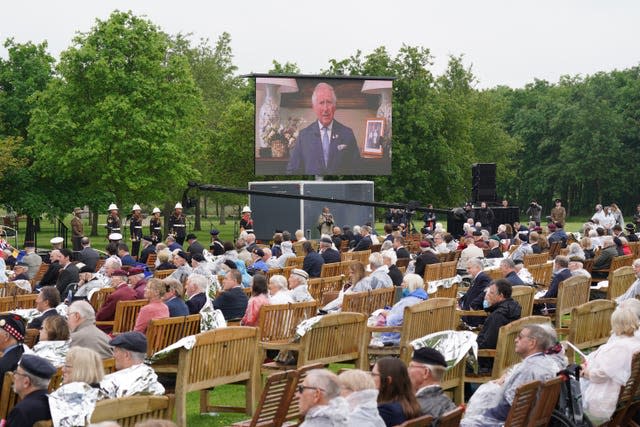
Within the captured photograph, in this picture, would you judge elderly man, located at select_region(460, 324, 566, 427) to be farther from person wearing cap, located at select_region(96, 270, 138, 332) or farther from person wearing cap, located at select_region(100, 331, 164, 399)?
person wearing cap, located at select_region(96, 270, 138, 332)

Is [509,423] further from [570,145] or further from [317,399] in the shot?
[570,145]

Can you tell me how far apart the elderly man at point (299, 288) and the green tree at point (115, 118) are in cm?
3446

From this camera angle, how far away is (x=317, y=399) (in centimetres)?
617

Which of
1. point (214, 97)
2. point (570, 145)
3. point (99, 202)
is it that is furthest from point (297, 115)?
point (570, 145)

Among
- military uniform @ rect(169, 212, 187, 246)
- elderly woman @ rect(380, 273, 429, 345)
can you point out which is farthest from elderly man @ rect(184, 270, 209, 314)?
military uniform @ rect(169, 212, 187, 246)

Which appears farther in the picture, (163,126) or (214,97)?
(214,97)

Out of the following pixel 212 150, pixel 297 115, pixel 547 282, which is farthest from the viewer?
pixel 212 150

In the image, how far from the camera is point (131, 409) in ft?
20.4

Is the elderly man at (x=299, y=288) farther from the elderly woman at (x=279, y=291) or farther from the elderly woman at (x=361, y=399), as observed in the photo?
the elderly woman at (x=361, y=399)

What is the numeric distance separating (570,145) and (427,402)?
268 feet

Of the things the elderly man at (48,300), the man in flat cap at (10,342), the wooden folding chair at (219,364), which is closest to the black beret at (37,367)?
the man in flat cap at (10,342)

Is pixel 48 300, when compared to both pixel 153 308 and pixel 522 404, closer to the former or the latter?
pixel 153 308

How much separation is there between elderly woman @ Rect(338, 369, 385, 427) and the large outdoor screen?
33693 millimetres

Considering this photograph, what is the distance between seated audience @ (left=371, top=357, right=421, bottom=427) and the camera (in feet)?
21.6
